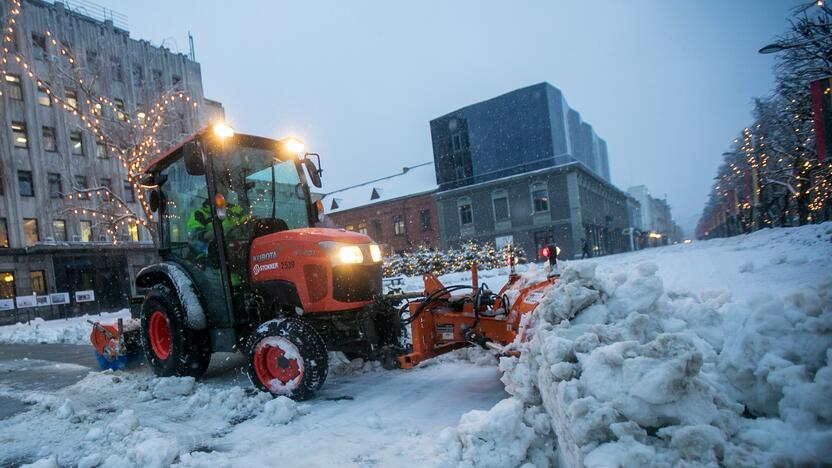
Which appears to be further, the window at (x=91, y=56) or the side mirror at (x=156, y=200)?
the window at (x=91, y=56)

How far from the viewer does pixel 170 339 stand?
16.8ft

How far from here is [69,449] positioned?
3443 millimetres

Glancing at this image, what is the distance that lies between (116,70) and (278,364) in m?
29.9

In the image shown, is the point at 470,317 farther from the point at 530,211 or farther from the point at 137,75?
the point at 137,75

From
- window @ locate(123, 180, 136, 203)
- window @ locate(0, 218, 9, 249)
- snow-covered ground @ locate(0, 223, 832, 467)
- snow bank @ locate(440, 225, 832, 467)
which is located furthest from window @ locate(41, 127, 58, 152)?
snow bank @ locate(440, 225, 832, 467)

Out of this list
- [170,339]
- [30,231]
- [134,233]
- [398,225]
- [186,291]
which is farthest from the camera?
[398,225]

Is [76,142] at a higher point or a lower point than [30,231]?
higher

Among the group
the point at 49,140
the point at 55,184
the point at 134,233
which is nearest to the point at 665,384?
the point at 55,184

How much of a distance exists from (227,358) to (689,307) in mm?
6066

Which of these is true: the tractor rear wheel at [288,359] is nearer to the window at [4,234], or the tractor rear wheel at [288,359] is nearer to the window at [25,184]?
the window at [4,234]

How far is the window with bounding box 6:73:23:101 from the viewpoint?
23163 millimetres

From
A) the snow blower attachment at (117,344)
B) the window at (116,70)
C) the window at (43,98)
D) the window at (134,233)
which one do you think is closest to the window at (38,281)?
the window at (134,233)

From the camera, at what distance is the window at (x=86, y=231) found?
25375mm

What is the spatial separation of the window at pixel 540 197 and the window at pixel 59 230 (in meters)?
27.7
